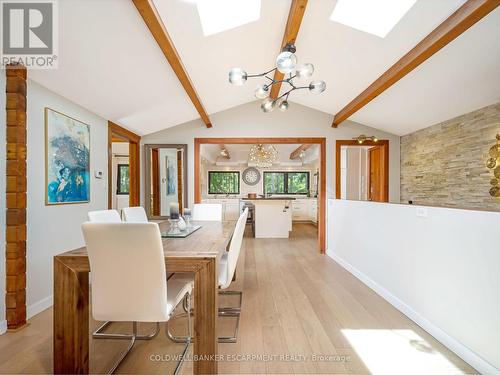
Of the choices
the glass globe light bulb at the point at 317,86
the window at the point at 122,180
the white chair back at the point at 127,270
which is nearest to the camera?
the white chair back at the point at 127,270

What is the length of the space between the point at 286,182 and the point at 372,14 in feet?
22.6

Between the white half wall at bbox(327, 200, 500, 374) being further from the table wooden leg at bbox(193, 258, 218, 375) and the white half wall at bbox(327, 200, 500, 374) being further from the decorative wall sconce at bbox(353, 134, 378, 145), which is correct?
the decorative wall sconce at bbox(353, 134, 378, 145)

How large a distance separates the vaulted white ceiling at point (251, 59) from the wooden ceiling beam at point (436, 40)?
0.07 m

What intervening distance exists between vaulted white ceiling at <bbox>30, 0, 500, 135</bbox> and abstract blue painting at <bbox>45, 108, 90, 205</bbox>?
0.31 m

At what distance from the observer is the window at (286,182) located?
912 centimetres

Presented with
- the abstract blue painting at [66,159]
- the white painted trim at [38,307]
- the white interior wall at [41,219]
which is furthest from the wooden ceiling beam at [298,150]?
the white painted trim at [38,307]

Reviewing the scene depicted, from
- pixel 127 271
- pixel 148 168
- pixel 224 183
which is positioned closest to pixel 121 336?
pixel 127 271

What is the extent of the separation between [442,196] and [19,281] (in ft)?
16.5

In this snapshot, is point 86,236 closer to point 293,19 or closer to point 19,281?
point 19,281

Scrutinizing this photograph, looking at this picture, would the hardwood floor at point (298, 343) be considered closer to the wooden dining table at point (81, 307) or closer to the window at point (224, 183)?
the wooden dining table at point (81, 307)

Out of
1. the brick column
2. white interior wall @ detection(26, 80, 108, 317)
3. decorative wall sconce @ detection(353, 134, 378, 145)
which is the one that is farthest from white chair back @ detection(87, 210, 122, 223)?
decorative wall sconce @ detection(353, 134, 378, 145)

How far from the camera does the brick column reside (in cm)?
205

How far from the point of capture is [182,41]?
8.40ft

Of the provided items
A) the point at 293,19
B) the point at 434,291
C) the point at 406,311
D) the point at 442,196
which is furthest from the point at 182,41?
the point at 442,196
